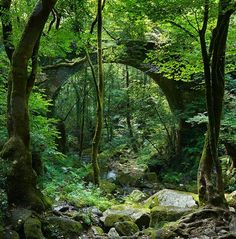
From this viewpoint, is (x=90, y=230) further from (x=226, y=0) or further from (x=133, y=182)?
(x=133, y=182)

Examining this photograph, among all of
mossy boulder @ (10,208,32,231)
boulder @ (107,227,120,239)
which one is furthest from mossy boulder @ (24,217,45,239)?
boulder @ (107,227,120,239)

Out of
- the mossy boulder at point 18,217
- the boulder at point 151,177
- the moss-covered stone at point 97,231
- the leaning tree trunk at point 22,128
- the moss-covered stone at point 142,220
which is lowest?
the boulder at point 151,177

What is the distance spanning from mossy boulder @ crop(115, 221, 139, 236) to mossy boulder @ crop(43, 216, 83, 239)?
84 centimetres

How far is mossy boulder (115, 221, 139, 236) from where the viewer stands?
5.89m

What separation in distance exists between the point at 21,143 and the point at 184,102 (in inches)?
454

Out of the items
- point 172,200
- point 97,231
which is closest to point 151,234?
point 97,231

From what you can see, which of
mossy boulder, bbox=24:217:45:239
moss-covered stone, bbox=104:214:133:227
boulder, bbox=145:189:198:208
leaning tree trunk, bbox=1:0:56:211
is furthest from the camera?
boulder, bbox=145:189:198:208

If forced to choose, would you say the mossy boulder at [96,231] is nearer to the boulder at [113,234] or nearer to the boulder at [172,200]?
the boulder at [113,234]

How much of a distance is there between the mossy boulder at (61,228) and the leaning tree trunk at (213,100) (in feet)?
7.55

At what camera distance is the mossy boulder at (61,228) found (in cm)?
465

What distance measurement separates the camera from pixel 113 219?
246 inches

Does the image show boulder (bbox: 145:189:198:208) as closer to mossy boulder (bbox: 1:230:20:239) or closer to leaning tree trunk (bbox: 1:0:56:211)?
leaning tree trunk (bbox: 1:0:56:211)

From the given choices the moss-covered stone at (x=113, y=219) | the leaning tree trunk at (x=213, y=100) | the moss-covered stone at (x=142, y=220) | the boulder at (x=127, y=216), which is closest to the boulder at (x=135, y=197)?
the boulder at (x=127, y=216)

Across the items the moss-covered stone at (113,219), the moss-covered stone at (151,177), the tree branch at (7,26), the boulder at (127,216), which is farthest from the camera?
the moss-covered stone at (151,177)
